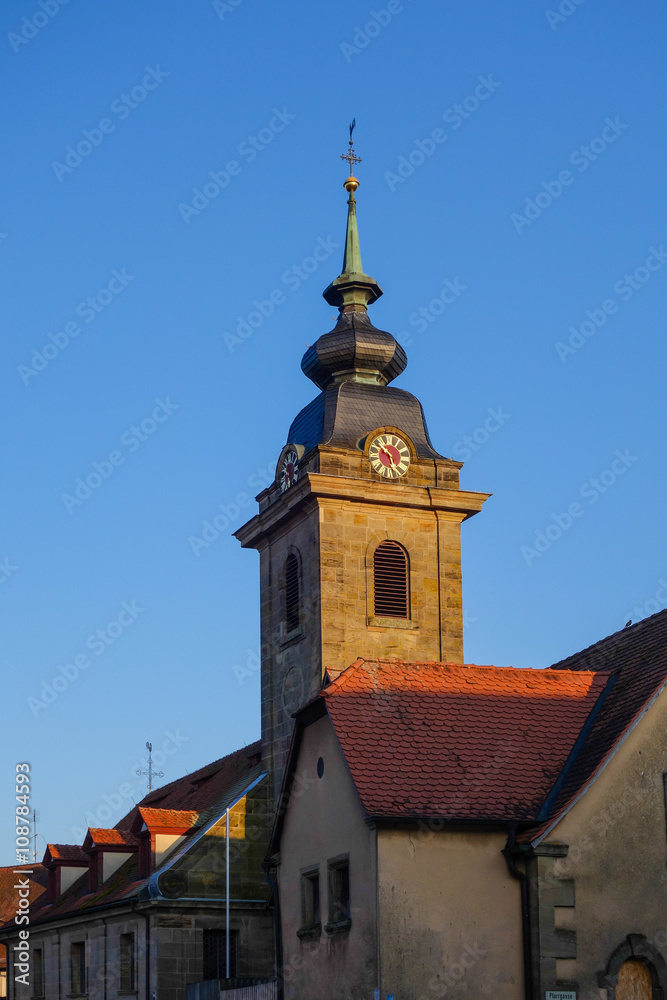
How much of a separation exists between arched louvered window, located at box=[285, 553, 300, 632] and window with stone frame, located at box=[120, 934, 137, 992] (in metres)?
9.26

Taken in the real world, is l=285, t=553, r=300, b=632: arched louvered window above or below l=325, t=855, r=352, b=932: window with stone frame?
above

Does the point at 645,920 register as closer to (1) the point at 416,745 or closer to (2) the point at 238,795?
(1) the point at 416,745

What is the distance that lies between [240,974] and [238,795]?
184 inches

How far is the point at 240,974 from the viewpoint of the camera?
39.8 metres

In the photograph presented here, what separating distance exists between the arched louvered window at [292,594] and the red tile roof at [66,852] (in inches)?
517

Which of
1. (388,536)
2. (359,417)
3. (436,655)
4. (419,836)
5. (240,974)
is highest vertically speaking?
(359,417)

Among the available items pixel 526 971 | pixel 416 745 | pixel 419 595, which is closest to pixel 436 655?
pixel 419 595

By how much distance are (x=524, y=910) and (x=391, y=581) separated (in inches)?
605

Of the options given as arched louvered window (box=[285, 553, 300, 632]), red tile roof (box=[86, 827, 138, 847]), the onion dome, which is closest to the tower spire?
the onion dome

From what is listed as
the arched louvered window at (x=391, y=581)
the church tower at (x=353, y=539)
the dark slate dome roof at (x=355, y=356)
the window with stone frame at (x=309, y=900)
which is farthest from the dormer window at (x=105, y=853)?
the window with stone frame at (x=309, y=900)

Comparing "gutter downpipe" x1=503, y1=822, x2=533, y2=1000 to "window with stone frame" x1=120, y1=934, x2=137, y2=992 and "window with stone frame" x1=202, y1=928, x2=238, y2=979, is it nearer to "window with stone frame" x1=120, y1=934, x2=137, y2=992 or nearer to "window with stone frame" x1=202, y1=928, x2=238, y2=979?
"window with stone frame" x1=202, y1=928, x2=238, y2=979

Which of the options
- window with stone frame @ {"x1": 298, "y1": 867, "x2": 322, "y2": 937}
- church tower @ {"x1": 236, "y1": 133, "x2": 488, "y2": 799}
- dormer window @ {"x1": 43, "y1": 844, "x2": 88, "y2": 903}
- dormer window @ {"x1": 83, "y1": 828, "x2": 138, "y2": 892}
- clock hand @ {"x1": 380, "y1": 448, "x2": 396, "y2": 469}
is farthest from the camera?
dormer window @ {"x1": 43, "y1": 844, "x2": 88, "y2": 903}

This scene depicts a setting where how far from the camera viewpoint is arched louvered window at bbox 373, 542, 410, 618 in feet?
136

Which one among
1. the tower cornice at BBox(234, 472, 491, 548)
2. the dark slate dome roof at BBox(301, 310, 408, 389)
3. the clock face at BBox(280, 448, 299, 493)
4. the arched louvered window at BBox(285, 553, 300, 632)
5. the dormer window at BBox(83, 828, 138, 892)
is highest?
the dark slate dome roof at BBox(301, 310, 408, 389)
